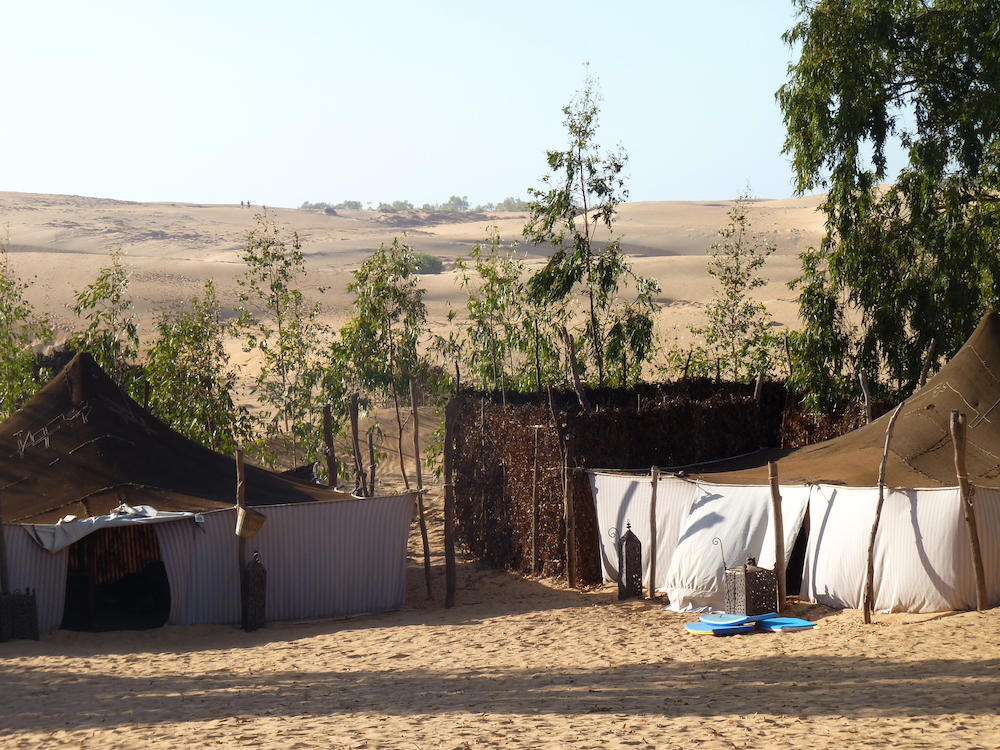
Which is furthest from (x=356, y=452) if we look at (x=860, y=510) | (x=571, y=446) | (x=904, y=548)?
(x=904, y=548)

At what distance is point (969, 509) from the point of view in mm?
9688

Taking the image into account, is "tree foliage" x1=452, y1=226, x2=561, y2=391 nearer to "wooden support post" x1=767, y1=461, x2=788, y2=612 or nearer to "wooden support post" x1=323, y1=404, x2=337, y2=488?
"wooden support post" x1=323, y1=404, x2=337, y2=488

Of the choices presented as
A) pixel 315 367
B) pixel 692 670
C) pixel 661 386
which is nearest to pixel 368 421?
pixel 315 367

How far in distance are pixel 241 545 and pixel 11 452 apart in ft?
12.8

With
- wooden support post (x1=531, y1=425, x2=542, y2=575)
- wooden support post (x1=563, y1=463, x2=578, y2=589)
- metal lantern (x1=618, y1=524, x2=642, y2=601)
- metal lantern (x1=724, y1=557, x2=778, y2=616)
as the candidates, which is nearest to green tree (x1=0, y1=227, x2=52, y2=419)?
wooden support post (x1=531, y1=425, x2=542, y2=575)

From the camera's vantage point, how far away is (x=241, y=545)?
1152cm

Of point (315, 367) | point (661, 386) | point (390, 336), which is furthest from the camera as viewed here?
point (315, 367)

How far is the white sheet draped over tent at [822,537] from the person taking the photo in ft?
32.8

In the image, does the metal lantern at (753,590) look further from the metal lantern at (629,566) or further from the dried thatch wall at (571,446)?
the dried thatch wall at (571,446)

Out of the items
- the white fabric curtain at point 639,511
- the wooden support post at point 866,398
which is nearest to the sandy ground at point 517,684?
the white fabric curtain at point 639,511

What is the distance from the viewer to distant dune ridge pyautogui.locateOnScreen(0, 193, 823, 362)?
51.1 m

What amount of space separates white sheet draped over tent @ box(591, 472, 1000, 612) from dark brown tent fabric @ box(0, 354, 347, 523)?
4.51m

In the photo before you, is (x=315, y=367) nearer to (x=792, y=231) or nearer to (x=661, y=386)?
(x=661, y=386)

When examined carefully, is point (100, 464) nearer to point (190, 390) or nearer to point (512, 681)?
point (190, 390)
